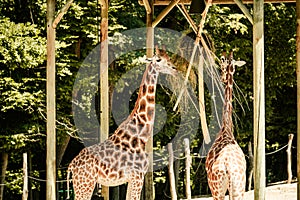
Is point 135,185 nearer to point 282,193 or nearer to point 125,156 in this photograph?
point 125,156

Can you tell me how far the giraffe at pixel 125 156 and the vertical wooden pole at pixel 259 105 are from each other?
101 cm

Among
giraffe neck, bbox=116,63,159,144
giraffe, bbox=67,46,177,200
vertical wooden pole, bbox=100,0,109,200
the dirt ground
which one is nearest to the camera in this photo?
giraffe, bbox=67,46,177,200

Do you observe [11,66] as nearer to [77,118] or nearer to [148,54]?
[77,118]

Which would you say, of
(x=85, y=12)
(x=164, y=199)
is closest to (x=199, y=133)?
(x=164, y=199)

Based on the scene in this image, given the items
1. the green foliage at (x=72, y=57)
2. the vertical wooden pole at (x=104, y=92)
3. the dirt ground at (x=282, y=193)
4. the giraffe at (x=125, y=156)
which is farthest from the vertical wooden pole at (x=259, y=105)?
the green foliage at (x=72, y=57)

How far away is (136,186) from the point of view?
5738 mm

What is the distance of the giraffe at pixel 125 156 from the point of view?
5.67 metres

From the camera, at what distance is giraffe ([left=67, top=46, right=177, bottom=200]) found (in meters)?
5.67

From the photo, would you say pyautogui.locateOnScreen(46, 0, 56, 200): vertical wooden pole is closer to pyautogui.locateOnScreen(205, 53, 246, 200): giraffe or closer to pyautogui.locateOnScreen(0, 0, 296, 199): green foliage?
pyautogui.locateOnScreen(205, 53, 246, 200): giraffe

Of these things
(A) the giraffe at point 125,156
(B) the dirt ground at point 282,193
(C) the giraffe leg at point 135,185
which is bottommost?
(B) the dirt ground at point 282,193

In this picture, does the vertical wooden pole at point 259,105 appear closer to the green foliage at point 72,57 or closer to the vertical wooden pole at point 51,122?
the vertical wooden pole at point 51,122

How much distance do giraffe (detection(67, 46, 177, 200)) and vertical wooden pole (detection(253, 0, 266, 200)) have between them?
101cm

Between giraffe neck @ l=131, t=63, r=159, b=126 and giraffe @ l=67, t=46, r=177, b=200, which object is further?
giraffe neck @ l=131, t=63, r=159, b=126

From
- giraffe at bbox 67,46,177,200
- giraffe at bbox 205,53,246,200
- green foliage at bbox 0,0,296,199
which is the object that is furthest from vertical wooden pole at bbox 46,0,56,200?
green foliage at bbox 0,0,296,199
